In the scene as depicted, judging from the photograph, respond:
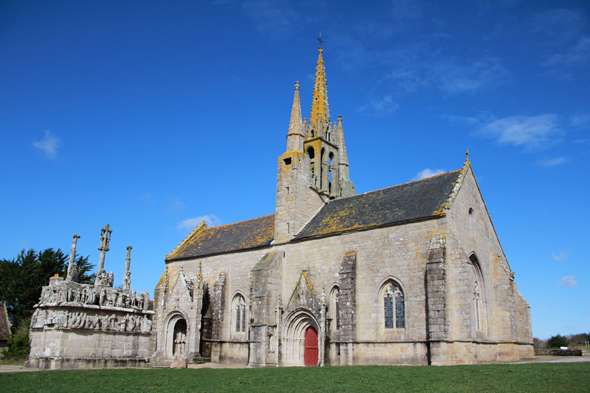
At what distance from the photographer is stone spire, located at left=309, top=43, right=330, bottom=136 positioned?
3512cm

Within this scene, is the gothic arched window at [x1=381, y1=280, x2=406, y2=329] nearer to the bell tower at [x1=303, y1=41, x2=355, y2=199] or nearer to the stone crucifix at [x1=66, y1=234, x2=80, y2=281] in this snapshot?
the bell tower at [x1=303, y1=41, x2=355, y2=199]

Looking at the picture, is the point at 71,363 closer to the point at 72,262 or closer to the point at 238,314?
the point at 72,262

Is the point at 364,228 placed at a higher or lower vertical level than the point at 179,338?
higher

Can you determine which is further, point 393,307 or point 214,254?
point 214,254

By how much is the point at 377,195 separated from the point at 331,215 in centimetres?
328

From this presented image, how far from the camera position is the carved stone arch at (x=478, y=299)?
2317cm

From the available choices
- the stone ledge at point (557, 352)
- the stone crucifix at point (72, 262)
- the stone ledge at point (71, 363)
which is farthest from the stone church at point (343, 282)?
the stone crucifix at point (72, 262)

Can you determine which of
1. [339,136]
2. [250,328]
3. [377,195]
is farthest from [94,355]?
[339,136]

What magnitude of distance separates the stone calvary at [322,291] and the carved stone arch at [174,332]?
94mm

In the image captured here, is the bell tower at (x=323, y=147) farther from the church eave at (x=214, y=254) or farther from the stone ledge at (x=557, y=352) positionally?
the stone ledge at (x=557, y=352)

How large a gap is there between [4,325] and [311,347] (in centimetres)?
2624

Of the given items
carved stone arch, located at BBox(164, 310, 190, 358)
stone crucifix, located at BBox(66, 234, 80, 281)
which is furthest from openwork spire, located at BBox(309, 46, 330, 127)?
stone crucifix, located at BBox(66, 234, 80, 281)

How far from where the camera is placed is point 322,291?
84.2 feet

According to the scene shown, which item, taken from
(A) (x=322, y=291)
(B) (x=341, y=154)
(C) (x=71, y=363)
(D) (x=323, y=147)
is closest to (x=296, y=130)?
(D) (x=323, y=147)
